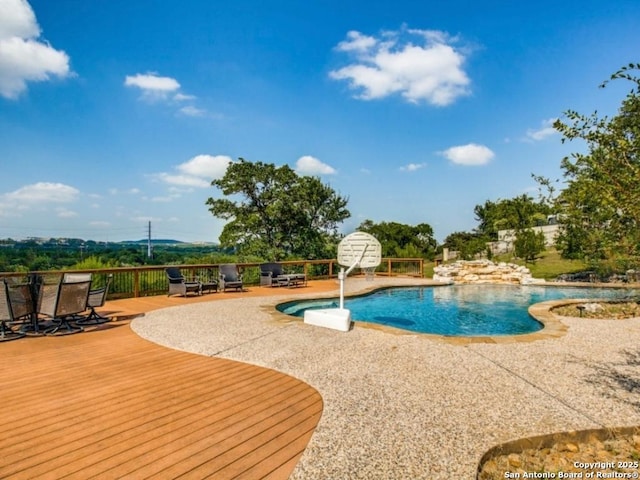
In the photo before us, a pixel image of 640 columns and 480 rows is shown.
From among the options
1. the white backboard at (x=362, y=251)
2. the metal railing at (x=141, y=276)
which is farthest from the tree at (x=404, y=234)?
the white backboard at (x=362, y=251)

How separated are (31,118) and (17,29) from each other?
6.85 meters

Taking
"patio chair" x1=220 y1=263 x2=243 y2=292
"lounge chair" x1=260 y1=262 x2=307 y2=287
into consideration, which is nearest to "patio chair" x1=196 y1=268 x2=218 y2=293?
"patio chair" x1=220 y1=263 x2=243 y2=292

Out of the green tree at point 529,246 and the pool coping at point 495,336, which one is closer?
the pool coping at point 495,336

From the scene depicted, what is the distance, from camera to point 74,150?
57.4 feet

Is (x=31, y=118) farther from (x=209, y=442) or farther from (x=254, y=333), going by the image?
(x=209, y=442)

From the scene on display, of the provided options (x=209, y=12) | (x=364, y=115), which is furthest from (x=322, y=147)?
(x=209, y=12)

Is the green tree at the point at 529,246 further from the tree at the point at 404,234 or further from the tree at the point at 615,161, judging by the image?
the tree at the point at 615,161

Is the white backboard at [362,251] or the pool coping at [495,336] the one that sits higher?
the white backboard at [362,251]

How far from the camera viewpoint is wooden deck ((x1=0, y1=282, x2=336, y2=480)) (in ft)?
7.02

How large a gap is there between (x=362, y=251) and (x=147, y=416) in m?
4.87

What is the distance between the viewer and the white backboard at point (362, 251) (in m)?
6.92

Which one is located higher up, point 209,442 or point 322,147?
point 322,147

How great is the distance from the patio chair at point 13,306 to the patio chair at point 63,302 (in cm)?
21

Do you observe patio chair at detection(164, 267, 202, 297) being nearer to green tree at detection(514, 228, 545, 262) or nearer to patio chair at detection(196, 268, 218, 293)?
patio chair at detection(196, 268, 218, 293)
